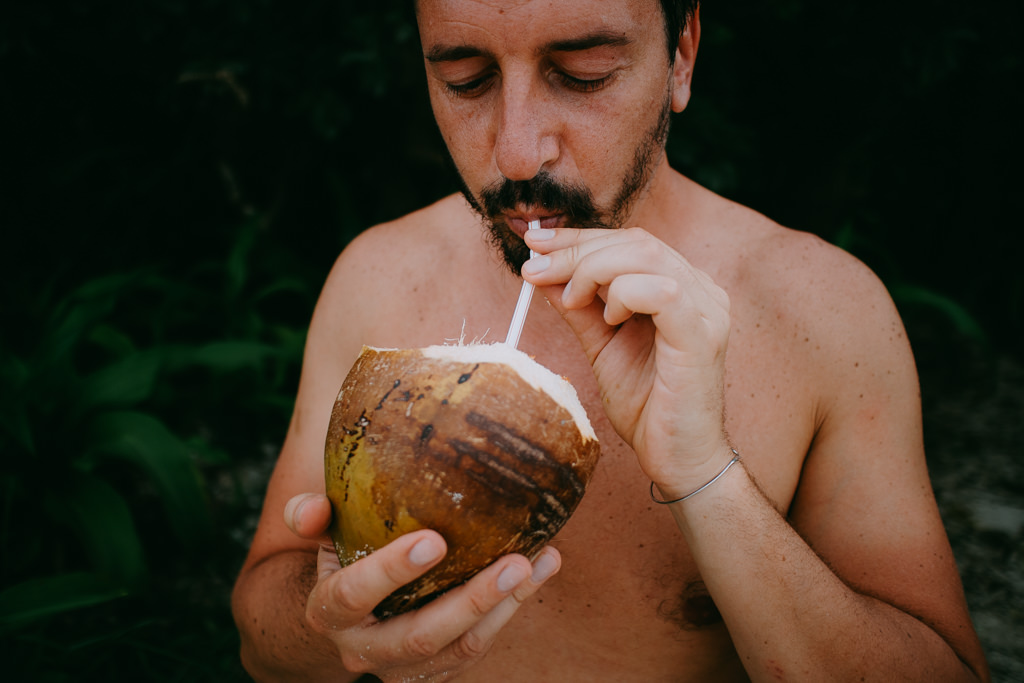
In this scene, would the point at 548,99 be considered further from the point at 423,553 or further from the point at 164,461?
the point at 164,461

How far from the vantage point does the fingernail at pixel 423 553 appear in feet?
3.03

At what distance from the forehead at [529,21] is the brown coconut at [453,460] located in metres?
0.58

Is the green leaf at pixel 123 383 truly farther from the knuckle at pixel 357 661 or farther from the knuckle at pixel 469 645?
the knuckle at pixel 469 645

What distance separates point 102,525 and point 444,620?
183cm

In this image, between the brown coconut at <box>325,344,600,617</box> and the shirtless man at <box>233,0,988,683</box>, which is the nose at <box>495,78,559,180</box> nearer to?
the shirtless man at <box>233,0,988,683</box>

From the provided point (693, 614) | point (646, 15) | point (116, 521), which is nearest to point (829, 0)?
point (646, 15)

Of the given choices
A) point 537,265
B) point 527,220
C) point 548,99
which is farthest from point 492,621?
point 548,99

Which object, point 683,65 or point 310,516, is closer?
point 310,516

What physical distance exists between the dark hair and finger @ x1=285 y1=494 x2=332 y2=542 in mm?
1115

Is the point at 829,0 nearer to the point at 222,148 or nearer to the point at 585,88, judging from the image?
the point at 585,88

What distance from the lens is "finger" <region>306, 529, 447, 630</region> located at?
3.04 feet

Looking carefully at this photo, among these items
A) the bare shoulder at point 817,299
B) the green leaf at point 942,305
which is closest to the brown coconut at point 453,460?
the bare shoulder at point 817,299

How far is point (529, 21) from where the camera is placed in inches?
46.5

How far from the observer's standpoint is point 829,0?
9.34 ft
